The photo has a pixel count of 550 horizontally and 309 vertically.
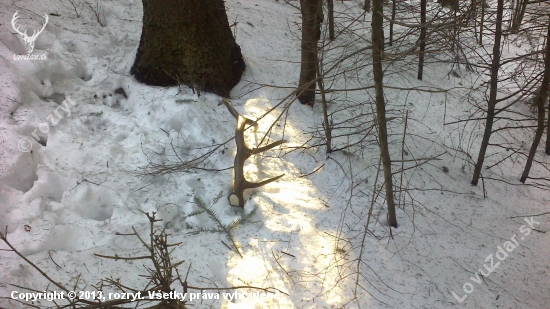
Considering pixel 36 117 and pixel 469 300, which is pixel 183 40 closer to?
pixel 36 117

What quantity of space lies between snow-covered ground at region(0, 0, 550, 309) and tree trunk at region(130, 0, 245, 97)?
180mm

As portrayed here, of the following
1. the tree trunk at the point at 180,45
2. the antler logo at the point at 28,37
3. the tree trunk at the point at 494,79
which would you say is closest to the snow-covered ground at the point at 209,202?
the antler logo at the point at 28,37

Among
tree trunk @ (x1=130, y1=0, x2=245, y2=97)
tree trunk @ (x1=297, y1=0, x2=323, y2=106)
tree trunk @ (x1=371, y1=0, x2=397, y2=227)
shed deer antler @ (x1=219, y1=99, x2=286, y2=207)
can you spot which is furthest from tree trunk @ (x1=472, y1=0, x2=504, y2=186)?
tree trunk @ (x1=130, y1=0, x2=245, y2=97)

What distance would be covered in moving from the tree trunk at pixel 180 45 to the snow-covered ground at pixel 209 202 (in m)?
0.18

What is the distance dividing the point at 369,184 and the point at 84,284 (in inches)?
128

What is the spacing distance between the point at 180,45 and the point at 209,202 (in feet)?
7.27

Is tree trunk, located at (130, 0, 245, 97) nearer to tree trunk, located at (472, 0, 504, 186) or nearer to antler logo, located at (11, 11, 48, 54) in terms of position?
antler logo, located at (11, 11, 48, 54)

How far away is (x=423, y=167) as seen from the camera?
5.57 meters

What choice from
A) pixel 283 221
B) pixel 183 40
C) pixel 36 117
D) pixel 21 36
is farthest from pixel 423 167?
pixel 21 36

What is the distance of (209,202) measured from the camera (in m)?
3.86

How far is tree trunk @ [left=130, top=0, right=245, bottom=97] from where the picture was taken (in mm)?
4836

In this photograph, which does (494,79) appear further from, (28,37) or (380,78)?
(28,37)

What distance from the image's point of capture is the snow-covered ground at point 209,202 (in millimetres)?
3234

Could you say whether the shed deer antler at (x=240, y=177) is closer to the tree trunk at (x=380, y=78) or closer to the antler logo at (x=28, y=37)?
the tree trunk at (x=380, y=78)
